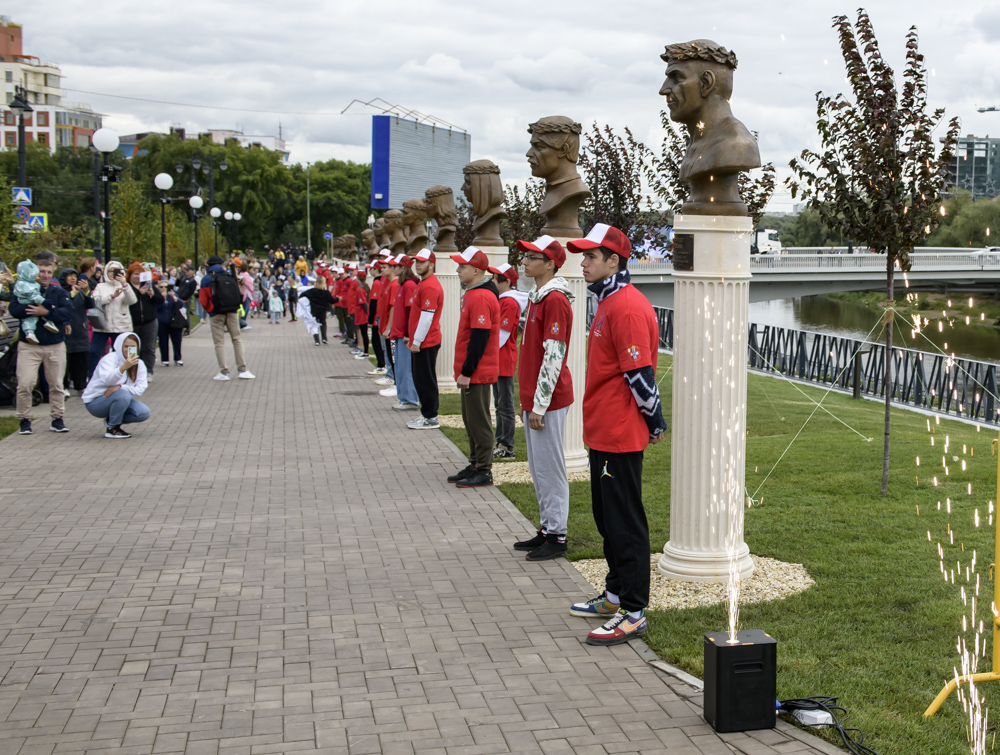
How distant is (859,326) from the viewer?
53344 millimetres

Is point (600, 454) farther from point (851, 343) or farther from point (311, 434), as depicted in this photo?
point (851, 343)

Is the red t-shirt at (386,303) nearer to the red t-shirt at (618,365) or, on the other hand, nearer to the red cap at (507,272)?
the red cap at (507,272)

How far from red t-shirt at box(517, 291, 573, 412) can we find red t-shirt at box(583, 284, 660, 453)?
3.44ft

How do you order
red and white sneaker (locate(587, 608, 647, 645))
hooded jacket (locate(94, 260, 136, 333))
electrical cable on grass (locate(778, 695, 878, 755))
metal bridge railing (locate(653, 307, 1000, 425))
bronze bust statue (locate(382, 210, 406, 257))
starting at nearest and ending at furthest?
electrical cable on grass (locate(778, 695, 878, 755)) < red and white sneaker (locate(587, 608, 647, 645)) < hooded jacket (locate(94, 260, 136, 333)) < metal bridge railing (locate(653, 307, 1000, 425)) < bronze bust statue (locate(382, 210, 406, 257))

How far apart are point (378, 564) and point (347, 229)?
3656 inches

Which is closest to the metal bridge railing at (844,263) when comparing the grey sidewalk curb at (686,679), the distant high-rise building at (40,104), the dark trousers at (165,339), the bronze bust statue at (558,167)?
the dark trousers at (165,339)

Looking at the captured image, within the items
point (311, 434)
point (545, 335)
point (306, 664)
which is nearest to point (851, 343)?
point (311, 434)

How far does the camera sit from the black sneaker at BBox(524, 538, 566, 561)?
6.80 metres

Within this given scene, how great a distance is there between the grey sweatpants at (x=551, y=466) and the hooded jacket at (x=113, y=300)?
378 inches

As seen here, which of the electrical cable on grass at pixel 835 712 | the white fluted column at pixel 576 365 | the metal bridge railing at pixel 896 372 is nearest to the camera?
the electrical cable on grass at pixel 835 712

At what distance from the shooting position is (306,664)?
16.3 ft

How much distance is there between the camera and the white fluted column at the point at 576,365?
947cm

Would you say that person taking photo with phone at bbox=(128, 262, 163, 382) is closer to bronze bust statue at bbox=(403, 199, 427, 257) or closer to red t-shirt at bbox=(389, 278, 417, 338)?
bronze bust statue at bbox=(403, 199, 427, 257)

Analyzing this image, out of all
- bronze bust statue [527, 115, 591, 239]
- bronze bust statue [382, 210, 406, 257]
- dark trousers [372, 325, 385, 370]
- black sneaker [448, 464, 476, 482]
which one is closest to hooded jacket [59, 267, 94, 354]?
dark trousers [372, 325, 385, 370]
